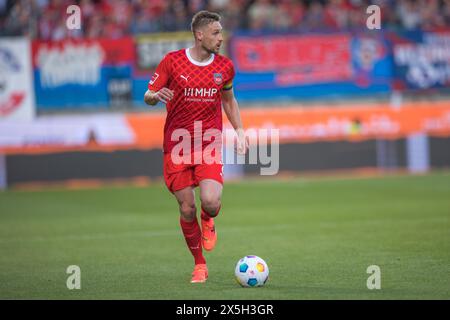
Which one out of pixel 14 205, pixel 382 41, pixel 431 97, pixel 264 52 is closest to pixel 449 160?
pixel 431 97

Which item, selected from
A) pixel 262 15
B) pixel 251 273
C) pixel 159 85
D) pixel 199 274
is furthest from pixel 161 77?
pixel 262 15

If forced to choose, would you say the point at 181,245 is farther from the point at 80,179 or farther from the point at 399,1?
the point at 399,1

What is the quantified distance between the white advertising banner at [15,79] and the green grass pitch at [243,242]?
2.06 meters

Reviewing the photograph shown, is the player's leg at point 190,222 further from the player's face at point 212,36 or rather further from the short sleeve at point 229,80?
the player's face at point 212,36

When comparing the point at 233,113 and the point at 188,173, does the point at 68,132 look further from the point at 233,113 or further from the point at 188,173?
the point at 188,173

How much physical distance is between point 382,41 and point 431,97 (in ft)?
6.31

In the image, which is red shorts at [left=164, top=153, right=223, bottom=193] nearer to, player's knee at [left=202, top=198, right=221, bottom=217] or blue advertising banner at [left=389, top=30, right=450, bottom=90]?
player's knee at [left=202, top=198, right=221, bottom=217]

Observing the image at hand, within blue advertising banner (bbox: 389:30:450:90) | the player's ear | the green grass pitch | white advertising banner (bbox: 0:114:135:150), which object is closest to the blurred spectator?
blue advertising banner (bbox: 389:30:450:90)

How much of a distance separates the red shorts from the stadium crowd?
12.7 metres

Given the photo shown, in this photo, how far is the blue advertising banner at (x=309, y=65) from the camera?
71.0 ft

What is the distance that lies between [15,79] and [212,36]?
13.0 m

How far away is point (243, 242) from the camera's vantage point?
37.2 feet

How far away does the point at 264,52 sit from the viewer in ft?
71.1

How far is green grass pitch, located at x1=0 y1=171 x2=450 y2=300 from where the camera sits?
7887 mm
